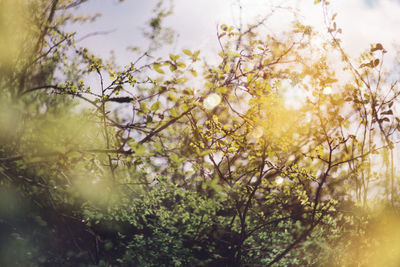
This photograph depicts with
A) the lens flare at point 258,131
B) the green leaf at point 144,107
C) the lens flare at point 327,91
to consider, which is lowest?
the green leaf at point 144,107

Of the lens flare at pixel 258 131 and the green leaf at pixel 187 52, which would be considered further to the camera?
the lens flare at pixel 258 131

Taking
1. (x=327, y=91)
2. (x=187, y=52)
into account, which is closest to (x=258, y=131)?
(x=327, y=91)

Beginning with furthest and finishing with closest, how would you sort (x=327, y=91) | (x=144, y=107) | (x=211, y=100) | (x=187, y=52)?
(x=327, y=91) < (x=211, y=100) < (x=144, y=107) < (x=187, y=52)

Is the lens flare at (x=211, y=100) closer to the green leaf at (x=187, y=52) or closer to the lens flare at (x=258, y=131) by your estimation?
the green leaf at (x=187, y=52)

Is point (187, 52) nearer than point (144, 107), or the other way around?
point (187, 52)

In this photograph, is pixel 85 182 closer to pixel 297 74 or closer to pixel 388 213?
pixel 297 74

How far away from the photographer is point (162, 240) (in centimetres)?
484

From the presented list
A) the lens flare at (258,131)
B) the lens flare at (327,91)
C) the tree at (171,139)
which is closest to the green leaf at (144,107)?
the tree at (171,139)

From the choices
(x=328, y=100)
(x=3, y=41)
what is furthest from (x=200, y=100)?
(x=3, y=41)

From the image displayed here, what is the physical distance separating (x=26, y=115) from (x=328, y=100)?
336cm

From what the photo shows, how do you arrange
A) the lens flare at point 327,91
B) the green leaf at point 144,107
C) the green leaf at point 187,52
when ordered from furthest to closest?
the lens flare at point 327,91 → the green leaf at point 144,107 → the green leaf at point 187,52

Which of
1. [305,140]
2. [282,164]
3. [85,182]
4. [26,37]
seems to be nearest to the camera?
[26,37]

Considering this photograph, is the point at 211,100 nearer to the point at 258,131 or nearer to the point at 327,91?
the point at 258,131

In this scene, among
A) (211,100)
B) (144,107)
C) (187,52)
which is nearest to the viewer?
(187,52)
